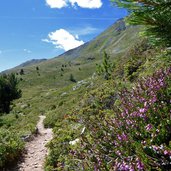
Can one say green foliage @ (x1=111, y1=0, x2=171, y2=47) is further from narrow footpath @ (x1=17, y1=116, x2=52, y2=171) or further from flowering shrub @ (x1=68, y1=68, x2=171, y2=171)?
narrow footpath @ (x1=17, y1=116, x2=52, y2=171)

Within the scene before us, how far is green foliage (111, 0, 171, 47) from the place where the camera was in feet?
11.6

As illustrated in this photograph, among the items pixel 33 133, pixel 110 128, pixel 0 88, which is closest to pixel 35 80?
pixel 0 88

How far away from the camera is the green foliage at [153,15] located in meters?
3.54

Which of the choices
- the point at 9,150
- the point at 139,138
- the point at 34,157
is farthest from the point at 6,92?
the point at 139,138

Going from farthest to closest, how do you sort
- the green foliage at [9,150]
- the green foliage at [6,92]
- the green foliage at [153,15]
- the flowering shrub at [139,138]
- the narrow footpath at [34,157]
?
the green foliage at [6,92], the green foliage at [9,150], the narrow footpath at [34,157], the flowering shrub at [139,138], the green foliage at [153,15]

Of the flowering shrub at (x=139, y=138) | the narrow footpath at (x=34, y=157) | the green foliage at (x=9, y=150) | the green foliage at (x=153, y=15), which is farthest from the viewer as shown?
the green foliage at (x=9, y=150)

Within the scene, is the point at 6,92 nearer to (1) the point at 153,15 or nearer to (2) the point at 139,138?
(2) the point at 139,138

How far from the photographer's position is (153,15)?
3.61 meters

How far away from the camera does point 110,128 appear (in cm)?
634

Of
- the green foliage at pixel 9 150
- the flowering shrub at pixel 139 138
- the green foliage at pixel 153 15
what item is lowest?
the green foliage at pixel 9 150

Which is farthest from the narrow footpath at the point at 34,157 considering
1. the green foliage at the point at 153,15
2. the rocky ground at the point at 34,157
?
the green foliage at the point at 153,15

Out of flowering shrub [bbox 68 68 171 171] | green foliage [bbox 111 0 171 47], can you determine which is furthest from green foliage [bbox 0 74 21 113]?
green foliage [bbox 111 0 171 47]

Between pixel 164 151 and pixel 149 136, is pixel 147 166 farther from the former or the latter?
pixel 149 136

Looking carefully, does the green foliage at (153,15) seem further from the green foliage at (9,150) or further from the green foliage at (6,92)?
the green foliage at (6,92)
